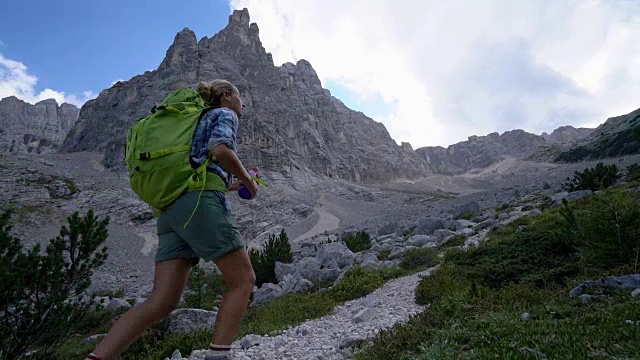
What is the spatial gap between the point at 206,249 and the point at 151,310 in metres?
0.62

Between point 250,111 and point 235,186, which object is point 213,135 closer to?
point 235,186

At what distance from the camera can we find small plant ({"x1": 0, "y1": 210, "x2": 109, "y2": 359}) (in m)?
5.74

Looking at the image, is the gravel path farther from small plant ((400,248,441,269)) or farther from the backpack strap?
small plant ((400,248,441,269))

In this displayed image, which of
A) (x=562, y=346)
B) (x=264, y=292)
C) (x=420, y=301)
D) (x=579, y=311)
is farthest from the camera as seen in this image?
(x=264, y=292)

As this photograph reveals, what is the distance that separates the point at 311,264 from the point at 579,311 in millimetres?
10275

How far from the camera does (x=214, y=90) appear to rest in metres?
3.68

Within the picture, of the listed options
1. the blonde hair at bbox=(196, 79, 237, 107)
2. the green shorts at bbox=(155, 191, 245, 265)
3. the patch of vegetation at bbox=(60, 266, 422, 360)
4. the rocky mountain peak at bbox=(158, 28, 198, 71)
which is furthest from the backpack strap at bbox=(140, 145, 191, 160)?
the rocky mountain peak at bbox=(158, 28, 198, 71)

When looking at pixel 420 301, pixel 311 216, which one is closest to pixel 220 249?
pixel 420 301

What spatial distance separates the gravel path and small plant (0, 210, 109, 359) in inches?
108

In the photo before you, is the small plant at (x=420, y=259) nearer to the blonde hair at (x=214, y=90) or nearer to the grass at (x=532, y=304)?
the grass at (x=532, y=304)

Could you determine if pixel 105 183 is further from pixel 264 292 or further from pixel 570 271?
pixel 570 271

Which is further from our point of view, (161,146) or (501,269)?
(501,269)

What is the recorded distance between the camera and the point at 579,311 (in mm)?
3789

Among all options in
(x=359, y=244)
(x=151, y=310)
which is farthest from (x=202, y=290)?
(x=151, y=310)
